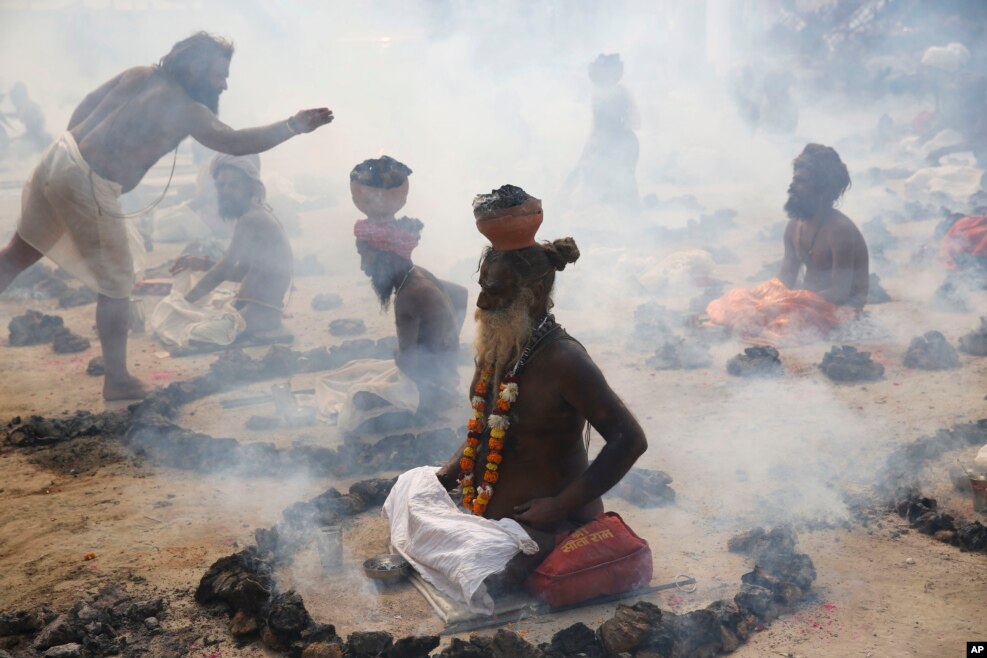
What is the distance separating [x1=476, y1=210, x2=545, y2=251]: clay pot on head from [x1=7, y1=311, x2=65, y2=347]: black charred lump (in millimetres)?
6362

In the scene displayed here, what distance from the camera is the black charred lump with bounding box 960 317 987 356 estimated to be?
7.12 m

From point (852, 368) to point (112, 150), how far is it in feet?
18.0

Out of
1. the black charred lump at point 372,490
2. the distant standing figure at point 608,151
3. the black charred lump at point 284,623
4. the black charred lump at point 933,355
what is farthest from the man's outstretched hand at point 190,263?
the distant standing figure at point 608,151

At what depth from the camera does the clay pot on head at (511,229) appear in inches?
149

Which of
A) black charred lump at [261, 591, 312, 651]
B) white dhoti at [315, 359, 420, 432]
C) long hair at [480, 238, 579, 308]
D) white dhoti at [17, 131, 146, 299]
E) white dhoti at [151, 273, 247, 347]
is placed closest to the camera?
black charred lump at [261, 591, 312, 651]

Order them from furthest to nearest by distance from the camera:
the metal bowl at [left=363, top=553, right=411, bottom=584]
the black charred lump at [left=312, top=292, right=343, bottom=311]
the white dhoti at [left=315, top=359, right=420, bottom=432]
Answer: the black charred lump at [left=312, top=292, right=343, bottom=311] → the white dhoti at [left=315, top=359, right=420, bottom=432] → the metal bowl at [left=363, top=553, right=411, bottom=584]

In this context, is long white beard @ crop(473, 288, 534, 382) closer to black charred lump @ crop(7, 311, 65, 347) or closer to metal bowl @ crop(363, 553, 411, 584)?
metal bowl @ crop(363, 553, 411, 584)

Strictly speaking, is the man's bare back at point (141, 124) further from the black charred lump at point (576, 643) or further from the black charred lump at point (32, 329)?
the black charred lump at point (576, 643)

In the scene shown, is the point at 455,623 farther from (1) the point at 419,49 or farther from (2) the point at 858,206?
(1) the point at 419,49

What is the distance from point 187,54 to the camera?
254 inches

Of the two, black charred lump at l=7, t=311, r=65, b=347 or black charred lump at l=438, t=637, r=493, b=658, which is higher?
black charred lump at l=7, t=311, r=65, b=347

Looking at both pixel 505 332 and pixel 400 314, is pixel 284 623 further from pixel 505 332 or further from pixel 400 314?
pixel 400 314

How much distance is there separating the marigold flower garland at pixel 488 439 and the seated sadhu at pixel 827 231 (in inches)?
189

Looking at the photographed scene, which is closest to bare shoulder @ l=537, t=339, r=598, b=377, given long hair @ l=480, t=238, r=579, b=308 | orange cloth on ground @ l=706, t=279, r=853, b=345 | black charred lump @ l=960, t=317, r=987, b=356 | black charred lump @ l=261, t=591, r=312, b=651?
long hair @ l=480, t=238, r=579, b=308
